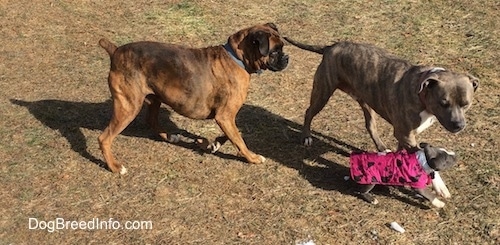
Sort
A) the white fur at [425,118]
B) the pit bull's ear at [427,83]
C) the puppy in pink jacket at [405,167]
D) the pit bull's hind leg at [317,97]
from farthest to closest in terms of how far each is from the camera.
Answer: the pit bull's hind leg at [317,97] → the white fur at [425,118] → the puppy in pink jacket at [405,167] → the pit bull's ear at [427,83]

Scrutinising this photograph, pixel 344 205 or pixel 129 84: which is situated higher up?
pixel 129 84

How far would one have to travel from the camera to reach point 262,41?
5.69 m

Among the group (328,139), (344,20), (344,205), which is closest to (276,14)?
(344,20)

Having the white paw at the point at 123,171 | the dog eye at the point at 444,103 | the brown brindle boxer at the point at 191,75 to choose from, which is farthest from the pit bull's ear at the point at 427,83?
the white paw at the point at 123,171

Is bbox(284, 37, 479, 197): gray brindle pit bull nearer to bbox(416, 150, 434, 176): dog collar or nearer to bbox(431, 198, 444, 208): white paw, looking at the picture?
bbox(431, 198, 444, 208): white paw

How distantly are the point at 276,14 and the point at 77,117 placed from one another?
13.8 feet

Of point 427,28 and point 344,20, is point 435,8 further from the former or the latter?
point 344,20

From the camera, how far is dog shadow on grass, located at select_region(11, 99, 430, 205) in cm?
617

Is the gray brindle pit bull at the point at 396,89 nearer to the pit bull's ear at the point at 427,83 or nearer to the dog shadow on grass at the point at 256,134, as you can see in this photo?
the pit bull's ear at the point at 427,83

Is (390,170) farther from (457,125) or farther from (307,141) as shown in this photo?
(307,141)

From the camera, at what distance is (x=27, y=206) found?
223 inches
